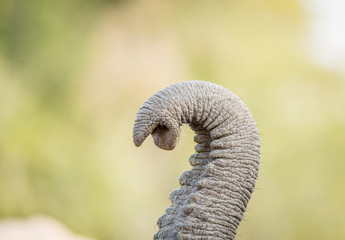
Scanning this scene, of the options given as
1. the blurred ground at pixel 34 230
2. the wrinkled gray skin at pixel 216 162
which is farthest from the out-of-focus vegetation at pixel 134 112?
the wrinkled gray skin at pixel 216 162

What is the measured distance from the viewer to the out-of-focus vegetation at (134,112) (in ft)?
28.6

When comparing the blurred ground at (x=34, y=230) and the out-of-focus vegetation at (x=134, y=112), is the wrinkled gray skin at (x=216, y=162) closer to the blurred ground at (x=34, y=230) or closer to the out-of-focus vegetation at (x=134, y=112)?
the blurred ground at (x=34, y=230)

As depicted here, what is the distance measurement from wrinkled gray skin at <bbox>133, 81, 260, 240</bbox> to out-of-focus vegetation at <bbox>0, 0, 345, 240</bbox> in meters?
6.71

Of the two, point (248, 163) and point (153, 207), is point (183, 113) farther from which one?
point (153, 207)

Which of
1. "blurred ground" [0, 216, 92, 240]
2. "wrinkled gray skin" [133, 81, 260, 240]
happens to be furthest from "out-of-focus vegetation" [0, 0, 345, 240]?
"wrinkled gray skin" [133, 81, 260, 240]

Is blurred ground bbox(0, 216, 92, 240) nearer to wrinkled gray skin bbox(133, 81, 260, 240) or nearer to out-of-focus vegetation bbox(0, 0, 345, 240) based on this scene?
out-of-focus vegetation bbox(0, 0, 345, 240)

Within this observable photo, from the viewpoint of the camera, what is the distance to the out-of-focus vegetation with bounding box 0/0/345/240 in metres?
8.70

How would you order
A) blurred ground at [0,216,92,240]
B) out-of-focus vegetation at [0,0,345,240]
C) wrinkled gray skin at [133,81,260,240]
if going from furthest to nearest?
out-of-focus vegetation at [0,0,345,240], blurred ground at [0,216,92,240], wrinkled gray skin at [133,81,260,240]

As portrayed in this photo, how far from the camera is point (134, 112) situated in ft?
29.7

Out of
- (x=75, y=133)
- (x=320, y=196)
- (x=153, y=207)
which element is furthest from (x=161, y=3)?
(x=320, y=196)

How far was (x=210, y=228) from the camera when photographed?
1.85 m

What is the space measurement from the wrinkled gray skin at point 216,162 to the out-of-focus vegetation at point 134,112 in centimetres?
671

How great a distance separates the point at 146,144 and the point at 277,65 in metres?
2.29

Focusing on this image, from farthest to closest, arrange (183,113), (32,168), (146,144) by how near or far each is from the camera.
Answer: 1. (146,144)
2. (32,168)
3. (183,113)
